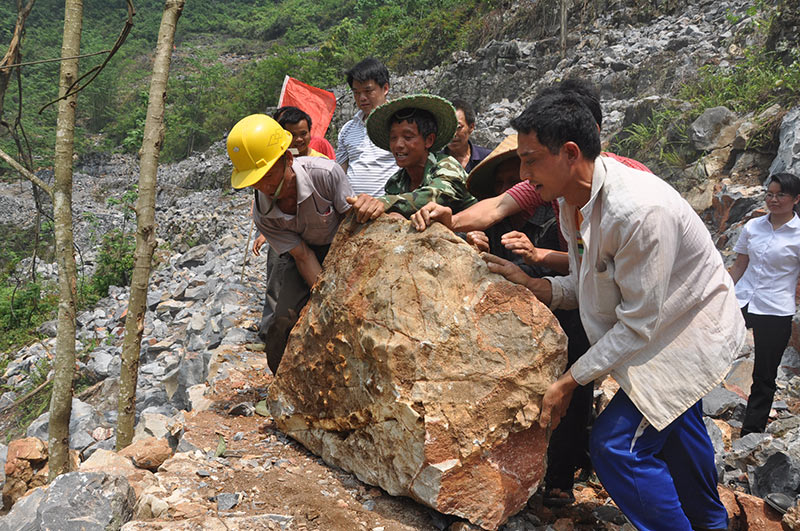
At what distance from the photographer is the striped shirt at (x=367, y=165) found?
390 cm

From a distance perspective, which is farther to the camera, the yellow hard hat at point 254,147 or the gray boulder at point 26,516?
the yellow hard hat at point 254,147

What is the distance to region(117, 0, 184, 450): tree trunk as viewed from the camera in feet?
10.3

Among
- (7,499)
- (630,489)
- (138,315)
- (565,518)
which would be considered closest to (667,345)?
(630,489)

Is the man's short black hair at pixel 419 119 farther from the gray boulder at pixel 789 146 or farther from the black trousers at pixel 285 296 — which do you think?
the gray boulder at pixel 789 146

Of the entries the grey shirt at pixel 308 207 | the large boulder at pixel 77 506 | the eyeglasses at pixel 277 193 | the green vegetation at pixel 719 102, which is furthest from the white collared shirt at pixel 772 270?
the large boulder at pixel 77 506

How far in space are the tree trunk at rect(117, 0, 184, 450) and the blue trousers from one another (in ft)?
8.22

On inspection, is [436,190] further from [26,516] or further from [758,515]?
[26,516]

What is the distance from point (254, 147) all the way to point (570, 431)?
82.1 inches

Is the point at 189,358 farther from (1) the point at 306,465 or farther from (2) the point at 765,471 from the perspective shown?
(2) the point at 765,471

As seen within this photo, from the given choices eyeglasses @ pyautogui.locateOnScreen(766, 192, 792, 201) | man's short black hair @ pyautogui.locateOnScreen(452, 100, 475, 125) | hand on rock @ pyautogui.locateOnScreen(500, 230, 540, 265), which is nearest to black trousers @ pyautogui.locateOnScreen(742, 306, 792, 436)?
eyeglasses @ pyautogui.locateOnScreen(766, 192, 792, 201)

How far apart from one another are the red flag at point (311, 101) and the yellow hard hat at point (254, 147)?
292cm

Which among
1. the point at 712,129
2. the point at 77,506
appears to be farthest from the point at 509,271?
the point at 712,129

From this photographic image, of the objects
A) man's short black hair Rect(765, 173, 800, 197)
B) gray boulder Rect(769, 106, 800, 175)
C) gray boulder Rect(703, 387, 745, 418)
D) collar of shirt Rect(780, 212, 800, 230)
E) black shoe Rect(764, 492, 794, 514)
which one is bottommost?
gray boulder Rect(703, 387, 745, 418)

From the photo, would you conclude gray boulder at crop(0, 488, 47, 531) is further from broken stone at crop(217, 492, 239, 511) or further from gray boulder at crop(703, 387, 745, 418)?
gray boulder at crop(703, 387, 745, 418)
